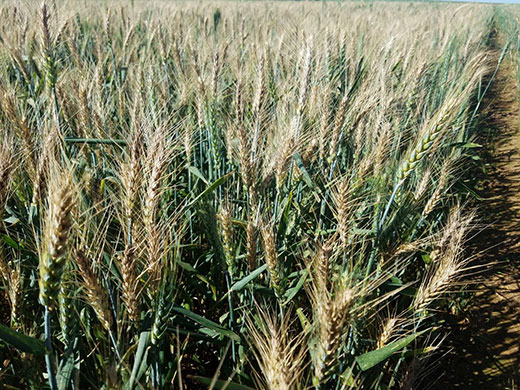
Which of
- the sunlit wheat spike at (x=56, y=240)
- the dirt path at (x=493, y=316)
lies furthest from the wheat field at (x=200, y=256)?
the dirt path at (x=493, y=316)

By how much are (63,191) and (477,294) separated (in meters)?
2.50

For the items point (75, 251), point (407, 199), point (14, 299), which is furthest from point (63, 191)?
point (407, 199)

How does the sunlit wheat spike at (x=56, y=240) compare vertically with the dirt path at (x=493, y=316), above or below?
above

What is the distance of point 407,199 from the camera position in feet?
5.90

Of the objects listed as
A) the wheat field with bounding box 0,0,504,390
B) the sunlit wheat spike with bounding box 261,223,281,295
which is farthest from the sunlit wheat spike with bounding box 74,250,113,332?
the sunlit wheat spike with bounding box 261,223,281,295

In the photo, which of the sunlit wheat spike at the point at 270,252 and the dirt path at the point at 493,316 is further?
the dirt path at the point at 493,316

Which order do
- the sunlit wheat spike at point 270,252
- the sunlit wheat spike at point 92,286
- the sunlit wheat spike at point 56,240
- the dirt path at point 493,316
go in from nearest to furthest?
the sunlit wheat spike at point 56,240, the sunlit wheat spike at point 92,286, the sunlit wheat spike at point 270,252, the dirt path at point 493,316

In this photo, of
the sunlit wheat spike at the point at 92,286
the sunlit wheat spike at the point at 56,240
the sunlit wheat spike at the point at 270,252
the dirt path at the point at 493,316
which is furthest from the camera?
the dirt path at the point at 493,316

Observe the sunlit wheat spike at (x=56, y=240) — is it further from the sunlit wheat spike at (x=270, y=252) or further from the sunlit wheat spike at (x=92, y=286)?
the sunlit wheat spike at (x=270, y=252)

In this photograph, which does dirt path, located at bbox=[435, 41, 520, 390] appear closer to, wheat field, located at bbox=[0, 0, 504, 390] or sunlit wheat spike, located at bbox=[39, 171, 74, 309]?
wheat field, located at bbox=[0, 0, 504, 390]

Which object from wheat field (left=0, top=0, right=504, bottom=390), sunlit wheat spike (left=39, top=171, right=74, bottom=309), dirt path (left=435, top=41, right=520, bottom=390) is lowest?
dirt path (left=435, top=41, right=520, bottom=390)

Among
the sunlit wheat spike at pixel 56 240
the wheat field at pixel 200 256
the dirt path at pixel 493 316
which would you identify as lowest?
the dirt path at pixel 493 316

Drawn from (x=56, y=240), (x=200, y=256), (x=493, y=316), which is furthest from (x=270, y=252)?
(x=493, y=316)

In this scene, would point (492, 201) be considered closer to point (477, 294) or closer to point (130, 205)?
point (477, 294)
